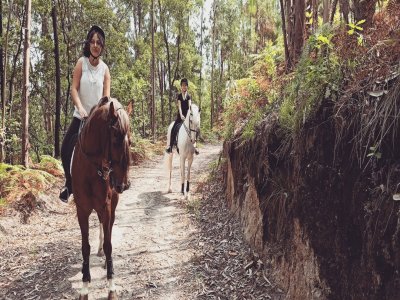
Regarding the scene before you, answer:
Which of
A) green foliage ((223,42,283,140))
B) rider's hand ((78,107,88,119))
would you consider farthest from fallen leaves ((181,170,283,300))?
rider's hand ((78,107,88,119))

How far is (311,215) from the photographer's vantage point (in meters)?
3.67

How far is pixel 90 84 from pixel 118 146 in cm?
167

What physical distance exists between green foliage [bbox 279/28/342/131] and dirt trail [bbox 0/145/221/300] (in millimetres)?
2803

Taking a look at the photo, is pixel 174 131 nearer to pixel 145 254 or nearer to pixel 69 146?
pixel 145 254

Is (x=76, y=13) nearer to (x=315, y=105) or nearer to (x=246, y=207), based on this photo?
(x=246, y=207)

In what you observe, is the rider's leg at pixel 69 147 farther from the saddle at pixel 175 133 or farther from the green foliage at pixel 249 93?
the saddle at pixel 175 133

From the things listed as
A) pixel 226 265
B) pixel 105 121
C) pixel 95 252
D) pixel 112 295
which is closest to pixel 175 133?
pixel 95 252

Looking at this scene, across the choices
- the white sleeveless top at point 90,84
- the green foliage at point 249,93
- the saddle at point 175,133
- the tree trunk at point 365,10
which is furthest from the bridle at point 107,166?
the saddle at point 175,133

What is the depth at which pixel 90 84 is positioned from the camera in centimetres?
506

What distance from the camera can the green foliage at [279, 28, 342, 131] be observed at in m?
3.60

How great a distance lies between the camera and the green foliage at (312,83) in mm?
3598

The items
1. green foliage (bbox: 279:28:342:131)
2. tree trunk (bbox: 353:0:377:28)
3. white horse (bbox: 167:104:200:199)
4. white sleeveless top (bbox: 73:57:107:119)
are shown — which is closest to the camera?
green foliage (bbox: 279:28:342:131)

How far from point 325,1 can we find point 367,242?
5069mm

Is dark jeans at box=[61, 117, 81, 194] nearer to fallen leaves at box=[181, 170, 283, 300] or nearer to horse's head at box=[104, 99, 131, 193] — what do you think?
horse's head at box=[104, 99, 131, 193]
